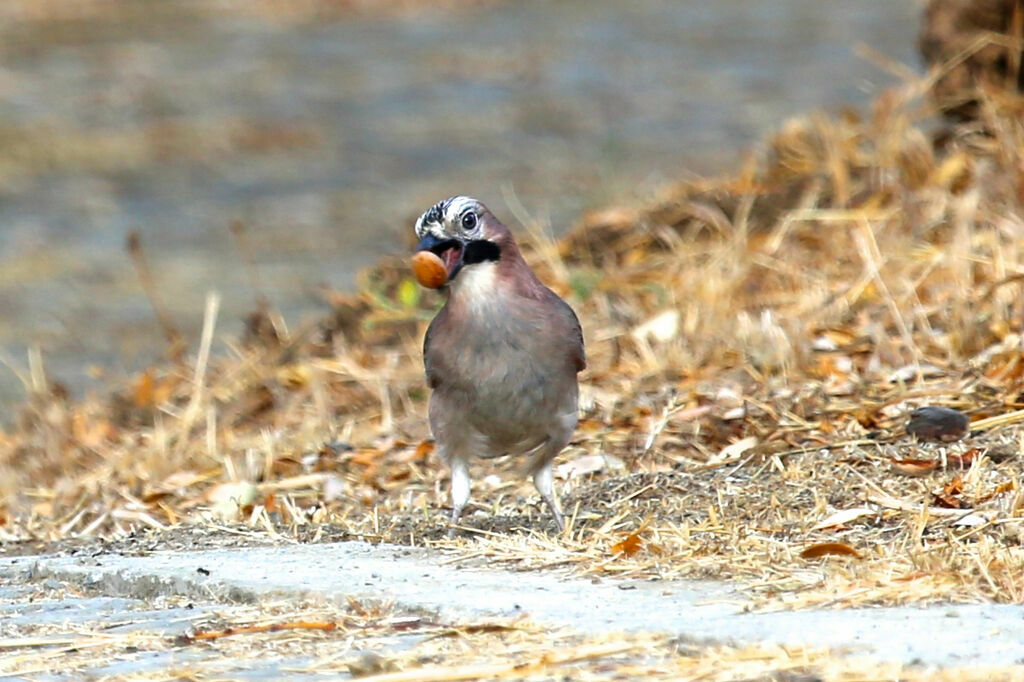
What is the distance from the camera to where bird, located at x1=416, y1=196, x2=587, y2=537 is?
14.5 feet

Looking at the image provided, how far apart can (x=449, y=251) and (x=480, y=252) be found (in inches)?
3.3

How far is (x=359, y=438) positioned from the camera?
6.41 meters

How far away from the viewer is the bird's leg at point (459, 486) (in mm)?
4742

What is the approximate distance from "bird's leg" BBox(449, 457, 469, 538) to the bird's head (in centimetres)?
57

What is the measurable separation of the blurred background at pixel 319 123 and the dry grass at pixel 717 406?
1058mm

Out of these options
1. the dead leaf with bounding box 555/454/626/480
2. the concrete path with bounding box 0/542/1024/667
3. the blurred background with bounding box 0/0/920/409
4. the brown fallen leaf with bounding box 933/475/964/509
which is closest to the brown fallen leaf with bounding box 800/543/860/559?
the concrete path with bounding box 0/542/1024/667

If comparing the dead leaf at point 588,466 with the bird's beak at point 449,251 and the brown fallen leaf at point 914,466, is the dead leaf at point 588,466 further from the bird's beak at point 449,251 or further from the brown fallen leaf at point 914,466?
the bird's beak at point 449,251

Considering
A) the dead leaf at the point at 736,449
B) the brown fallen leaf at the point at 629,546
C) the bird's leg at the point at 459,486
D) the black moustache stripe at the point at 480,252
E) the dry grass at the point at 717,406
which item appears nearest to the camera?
the brown fallen leaf at the point at 629,546

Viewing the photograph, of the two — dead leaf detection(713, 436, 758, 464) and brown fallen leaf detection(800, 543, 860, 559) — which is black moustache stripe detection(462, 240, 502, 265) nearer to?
brown fallen leaf detection(800, 543, 860, 559)

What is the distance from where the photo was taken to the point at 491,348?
449 centimetres

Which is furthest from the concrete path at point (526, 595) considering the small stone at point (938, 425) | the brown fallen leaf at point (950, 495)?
the small stone at point (938, 425)

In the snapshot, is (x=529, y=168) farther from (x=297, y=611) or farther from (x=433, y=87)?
(x=297, y=611)

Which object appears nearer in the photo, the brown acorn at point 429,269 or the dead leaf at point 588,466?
the brown acorn at point 429,269

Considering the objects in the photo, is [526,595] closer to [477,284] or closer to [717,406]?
[477,284]
